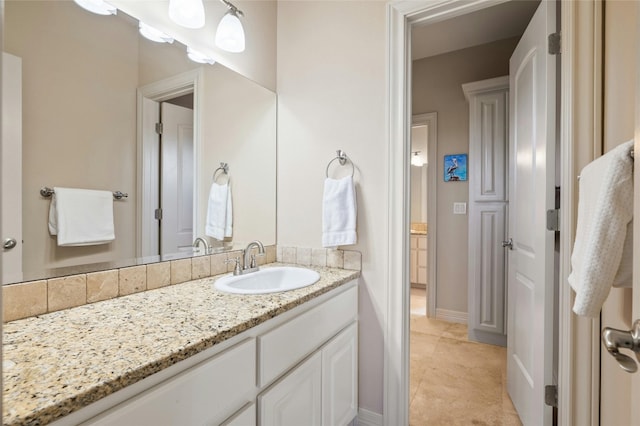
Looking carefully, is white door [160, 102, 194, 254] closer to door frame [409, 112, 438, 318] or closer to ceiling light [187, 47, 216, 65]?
ceiling light [187, 47, 216, 65]

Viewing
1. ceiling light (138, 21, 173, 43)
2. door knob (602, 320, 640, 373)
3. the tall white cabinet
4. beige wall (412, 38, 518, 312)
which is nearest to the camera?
door knob (602, 320, 640, 373)

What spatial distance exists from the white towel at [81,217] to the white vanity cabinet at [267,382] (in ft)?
2.20

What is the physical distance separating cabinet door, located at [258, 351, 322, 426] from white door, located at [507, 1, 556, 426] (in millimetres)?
992

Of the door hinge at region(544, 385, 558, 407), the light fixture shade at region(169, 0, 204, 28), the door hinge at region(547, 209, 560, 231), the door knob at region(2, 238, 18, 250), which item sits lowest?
the door hinge at region(544, 385, 558, 407)

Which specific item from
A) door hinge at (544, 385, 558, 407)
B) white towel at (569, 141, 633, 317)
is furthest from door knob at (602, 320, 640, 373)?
door hinge at (544, 385, 558, 407)

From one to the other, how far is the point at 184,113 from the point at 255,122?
0.48 metres

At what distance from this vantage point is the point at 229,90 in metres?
1.81

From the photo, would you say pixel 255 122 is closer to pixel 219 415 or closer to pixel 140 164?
pixel 140 164

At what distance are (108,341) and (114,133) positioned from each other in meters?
0.78

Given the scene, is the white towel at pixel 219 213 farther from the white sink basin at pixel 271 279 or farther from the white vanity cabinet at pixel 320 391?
the white vanity cabinet at pixel 320 391

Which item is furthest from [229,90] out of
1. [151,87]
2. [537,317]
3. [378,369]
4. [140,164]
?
[537,317]

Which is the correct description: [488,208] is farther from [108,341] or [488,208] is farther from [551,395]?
[108,341]

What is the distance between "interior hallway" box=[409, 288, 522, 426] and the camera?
1853mm

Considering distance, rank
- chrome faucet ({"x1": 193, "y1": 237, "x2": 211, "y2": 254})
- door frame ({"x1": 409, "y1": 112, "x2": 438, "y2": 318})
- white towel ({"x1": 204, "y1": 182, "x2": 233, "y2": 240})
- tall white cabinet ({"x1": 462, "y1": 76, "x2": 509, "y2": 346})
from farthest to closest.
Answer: door frame ({"x1": 409, "y1": 112, "x2": 438, "y2": 318}) → tall white cabinet ({"x1": 462, "y1": 76, "x2": 509, "y2": 346}) → white towel ({"x1": 204, "y1": 182, "x2": 233, "y2": 240}) → chrome faucet ({"x1": 193, "y1": 237, "x2": 211, "y2": 254})
